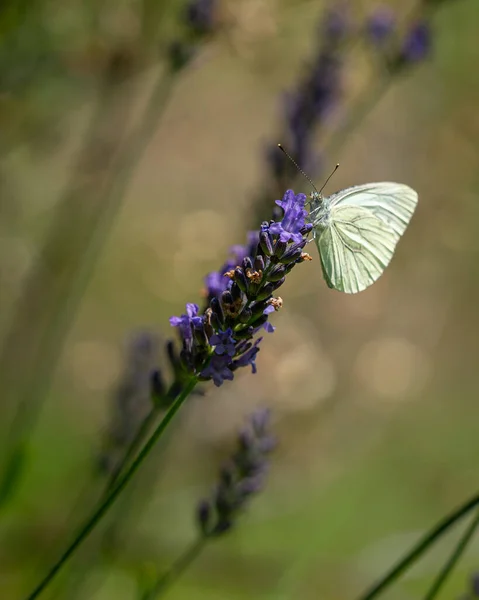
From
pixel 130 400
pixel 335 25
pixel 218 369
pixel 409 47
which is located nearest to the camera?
pixel 218 369

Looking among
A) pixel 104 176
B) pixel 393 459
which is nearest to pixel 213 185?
pixel 104 176

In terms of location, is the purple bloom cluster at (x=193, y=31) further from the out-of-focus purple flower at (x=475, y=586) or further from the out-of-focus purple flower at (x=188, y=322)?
the out-of-focus purple flower at (x=475, y=586)

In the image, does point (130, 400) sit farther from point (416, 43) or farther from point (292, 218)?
point (416, 43)

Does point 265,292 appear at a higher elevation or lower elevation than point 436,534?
higher

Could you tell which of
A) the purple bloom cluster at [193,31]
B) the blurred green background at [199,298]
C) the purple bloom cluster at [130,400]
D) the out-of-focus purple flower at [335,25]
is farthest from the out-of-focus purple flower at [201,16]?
the purple bloom cluster at [130,400]

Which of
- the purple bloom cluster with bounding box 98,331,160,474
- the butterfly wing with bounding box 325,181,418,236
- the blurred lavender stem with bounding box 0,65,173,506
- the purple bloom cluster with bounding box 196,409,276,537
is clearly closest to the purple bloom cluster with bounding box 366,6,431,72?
the blurred lavender stem with bounding box 0,65,173,506

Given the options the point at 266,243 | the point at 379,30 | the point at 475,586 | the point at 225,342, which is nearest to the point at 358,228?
the point at 266,243

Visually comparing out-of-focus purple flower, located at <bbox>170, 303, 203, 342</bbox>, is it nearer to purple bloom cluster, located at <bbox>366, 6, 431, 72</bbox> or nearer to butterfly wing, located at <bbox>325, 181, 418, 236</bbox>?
butterfly wing, located at <bbox>325, 181, 418, 236</bbox>
